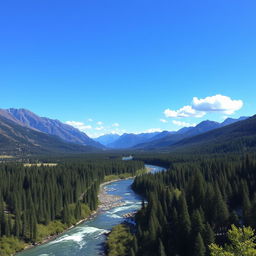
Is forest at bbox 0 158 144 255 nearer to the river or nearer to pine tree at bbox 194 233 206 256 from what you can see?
the river

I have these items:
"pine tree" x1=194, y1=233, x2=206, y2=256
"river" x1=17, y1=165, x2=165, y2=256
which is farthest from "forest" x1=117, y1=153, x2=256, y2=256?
"river" x1=17, y1=165, x2=165, y2=256

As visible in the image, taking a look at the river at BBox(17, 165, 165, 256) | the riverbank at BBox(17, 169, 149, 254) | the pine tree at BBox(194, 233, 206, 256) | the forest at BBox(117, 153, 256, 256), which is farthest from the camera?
the riverbank at BBox(17, 169, 149, 254)

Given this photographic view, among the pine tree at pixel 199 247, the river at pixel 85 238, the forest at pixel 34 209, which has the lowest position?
the river at pixel 85 238

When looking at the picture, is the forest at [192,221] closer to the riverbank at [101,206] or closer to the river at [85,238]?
the river at [85,238]

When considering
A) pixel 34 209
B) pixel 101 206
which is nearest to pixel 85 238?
pixel 34 209

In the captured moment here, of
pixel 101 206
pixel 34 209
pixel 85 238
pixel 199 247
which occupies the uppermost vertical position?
pixel 34 209

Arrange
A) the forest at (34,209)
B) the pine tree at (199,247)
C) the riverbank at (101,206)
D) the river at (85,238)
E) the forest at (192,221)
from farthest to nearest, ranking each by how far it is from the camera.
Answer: the riverbank at (101,206) < the forest at (34,209) < the river at (85,238) < the forest at (192,221) < the pine tree at (199,247)

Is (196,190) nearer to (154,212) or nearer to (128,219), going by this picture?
(154,212)

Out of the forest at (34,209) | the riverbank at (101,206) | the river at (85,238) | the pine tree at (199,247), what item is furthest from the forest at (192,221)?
the forest at (34,209)

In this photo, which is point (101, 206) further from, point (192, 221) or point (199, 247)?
point (199, 247)

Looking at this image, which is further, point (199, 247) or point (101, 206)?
point (101, 206)

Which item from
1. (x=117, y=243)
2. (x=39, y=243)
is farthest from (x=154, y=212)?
(x=39, y=243)
